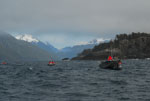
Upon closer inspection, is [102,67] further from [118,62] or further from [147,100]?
[147,100]

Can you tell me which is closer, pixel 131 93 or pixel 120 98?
pixel 120 98

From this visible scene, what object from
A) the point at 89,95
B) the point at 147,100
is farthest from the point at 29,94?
the point at 147,100

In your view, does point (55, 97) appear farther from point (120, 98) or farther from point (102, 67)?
point (102, 67)

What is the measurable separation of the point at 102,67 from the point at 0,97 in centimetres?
7698

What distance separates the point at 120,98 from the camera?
3031cm

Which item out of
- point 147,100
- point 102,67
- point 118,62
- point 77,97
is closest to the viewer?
point 147,100

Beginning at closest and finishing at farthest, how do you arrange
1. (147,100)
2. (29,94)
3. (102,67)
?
1. (147,100)
2. (29,94)
3. (102,67)

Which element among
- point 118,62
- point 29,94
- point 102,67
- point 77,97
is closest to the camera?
point 77,97

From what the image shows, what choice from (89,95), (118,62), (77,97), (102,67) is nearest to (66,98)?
(77,97)

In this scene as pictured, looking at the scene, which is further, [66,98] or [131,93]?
[131,93]

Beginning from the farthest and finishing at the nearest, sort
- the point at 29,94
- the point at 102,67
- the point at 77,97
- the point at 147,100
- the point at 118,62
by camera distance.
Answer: the point at 102,67
the point at 118,62
the point at 29,94
the point at 77,97
the point at 147,100

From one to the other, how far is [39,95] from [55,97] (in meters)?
2.84

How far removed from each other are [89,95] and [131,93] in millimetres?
6265

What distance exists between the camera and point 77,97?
31172 mm
